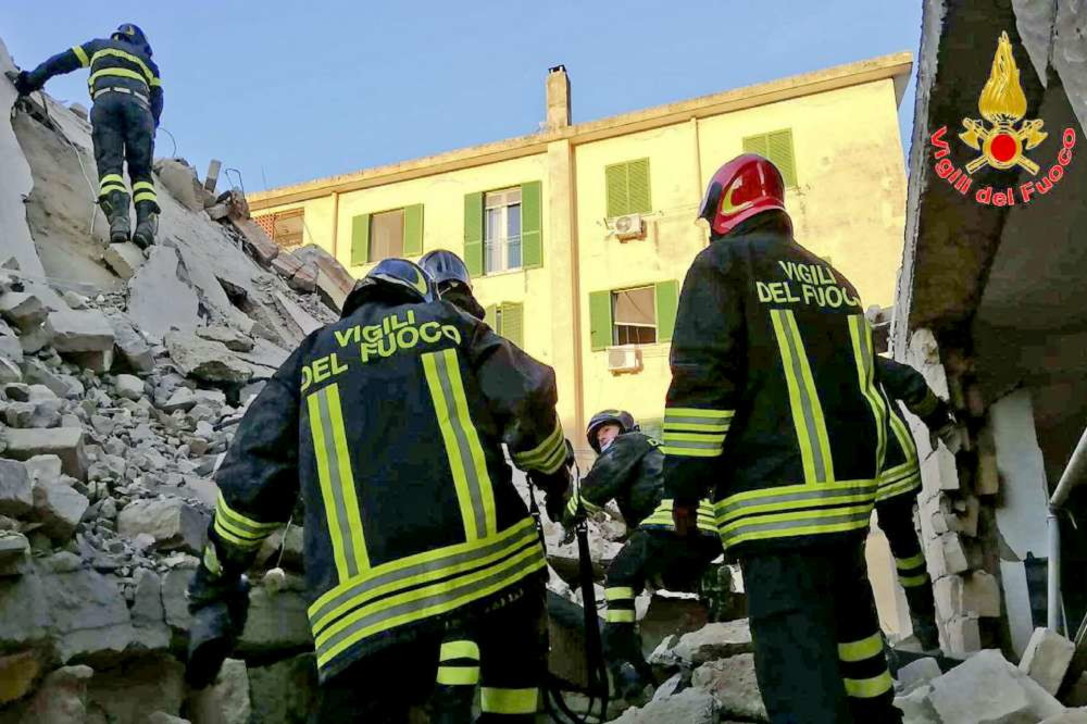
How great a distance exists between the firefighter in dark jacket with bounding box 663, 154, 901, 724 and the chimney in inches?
583

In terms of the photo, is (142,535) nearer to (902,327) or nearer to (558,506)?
(558,506)

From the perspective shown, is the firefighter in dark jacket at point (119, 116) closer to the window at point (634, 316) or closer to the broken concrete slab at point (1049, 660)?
the broken concrete slab at point (1049, 660)

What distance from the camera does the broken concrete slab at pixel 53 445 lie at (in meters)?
3.46

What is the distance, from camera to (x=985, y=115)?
3295 mm

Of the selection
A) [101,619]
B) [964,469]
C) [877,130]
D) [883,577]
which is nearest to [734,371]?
[101,619]

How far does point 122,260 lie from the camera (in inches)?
269

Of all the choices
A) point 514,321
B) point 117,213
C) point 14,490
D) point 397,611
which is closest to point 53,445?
point 14,490

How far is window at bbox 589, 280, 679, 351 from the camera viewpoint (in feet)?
50.9

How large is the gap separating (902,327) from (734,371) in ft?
10.3

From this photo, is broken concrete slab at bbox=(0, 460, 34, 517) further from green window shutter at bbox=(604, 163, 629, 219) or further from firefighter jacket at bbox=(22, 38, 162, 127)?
green window shutter at bbox=(604, 163, 629, 219)

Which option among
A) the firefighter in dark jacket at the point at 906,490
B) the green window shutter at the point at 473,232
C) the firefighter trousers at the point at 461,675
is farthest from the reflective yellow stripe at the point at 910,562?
the green window shutter at the point at 473,232

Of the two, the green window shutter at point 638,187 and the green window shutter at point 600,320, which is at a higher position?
the green window shutter at point 638,187

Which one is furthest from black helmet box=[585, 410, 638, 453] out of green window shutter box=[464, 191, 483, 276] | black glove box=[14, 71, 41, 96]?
green window shutter box=[464, 191, 483, 276]

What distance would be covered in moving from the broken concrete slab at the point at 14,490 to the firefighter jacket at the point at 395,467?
0.86m
